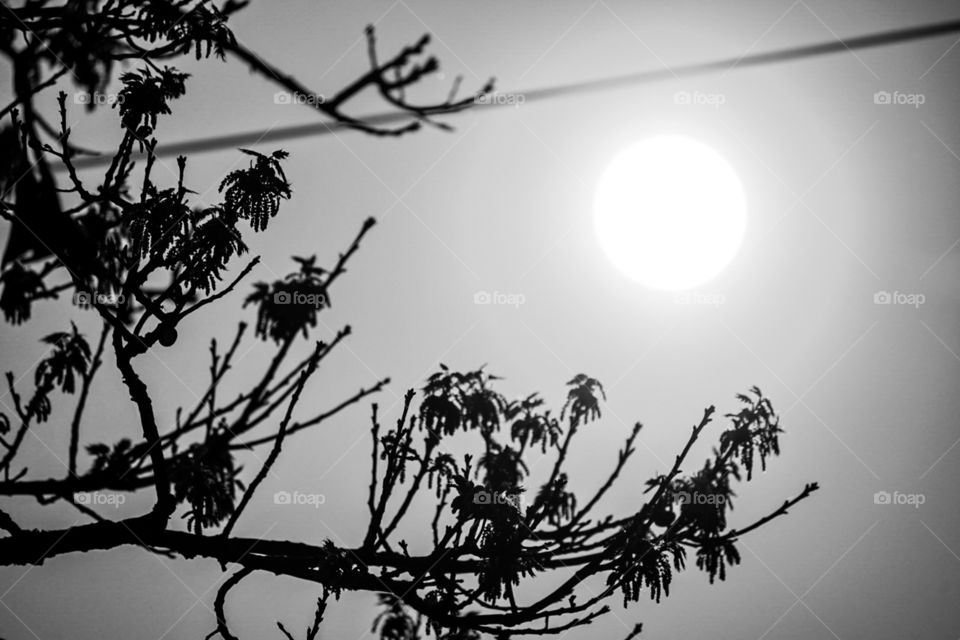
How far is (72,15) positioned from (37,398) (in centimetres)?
213

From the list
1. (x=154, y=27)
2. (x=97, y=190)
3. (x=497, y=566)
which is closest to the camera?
(x=154, y=27)

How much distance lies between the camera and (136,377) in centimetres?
356

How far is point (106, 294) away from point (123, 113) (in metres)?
1.76

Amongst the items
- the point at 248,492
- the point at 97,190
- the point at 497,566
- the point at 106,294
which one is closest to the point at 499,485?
the point at 497,566

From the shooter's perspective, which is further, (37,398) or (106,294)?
(37,398)

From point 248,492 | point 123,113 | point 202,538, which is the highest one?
point 123,113

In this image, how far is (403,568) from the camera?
3.96 metres

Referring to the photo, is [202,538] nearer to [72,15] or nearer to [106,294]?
[106,294]

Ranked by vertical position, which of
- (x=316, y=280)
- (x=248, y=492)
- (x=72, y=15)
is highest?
(x=72, y=15)

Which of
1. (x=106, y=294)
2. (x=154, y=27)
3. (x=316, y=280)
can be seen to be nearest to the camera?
(x=316, y=280)

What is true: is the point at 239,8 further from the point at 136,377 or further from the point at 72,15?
the point at 136,377

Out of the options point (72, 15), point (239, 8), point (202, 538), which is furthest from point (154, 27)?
point (202, 538)

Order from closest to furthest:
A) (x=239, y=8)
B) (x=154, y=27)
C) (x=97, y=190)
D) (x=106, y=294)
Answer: (x=239, y=8) < (x=106, y=294) < (x=154, y=27) < (x=97, y=190)

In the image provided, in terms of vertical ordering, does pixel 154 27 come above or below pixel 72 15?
above
